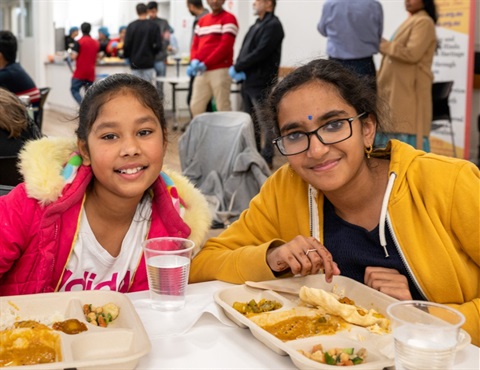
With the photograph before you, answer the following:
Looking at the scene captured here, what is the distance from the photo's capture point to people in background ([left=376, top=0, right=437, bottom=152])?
17.0 ft

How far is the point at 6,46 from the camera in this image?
538 cm

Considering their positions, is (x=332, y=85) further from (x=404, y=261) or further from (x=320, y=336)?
(x=320, y=336)

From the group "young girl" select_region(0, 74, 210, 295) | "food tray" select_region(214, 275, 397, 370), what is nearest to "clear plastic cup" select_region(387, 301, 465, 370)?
"food tray" select_region(214, 275, 397, 370)

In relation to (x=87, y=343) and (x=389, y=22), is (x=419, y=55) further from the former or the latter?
(x=87, y=343)

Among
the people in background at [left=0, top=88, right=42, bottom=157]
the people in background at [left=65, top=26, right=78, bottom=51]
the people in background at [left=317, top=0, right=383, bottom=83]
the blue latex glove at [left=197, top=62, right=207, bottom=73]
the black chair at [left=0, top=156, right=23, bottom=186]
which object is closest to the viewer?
the black chair at [left=0, top=156, right=23, bottom=186]

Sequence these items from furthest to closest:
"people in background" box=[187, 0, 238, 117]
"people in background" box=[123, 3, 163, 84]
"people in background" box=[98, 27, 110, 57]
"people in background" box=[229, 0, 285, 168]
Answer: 1. "people in background" box=[98, 27, 110, 57]
2. "people in background" box=[123, 3, 163, 84]
3. "people in background" box=[187, 0, 238, 117]
4. "people in background" box=[229, 0, 285, 168]

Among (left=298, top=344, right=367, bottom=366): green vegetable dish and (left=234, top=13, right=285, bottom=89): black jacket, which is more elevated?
(left=234, top=13, right=285, bottom=89): black jacket

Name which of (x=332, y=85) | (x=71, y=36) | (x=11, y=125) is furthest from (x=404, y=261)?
(x=71, y=36)

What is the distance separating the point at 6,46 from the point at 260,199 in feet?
14.0

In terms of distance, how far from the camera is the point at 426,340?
97 cm

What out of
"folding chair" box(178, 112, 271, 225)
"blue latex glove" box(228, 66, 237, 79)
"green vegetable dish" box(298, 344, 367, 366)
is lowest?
"folding chair" box(178, 112, 271, 225)

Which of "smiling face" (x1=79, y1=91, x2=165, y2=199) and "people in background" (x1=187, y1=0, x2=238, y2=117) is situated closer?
"smiling face" (x1=79, y1=91, x2=165, y2=199)

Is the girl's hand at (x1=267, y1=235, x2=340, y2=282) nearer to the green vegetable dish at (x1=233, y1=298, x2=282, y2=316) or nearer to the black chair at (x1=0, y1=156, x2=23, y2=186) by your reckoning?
the green vegetable dish at (x1=233, y1=298, x2=282, y2=316)

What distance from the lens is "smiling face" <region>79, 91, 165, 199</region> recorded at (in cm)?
159
